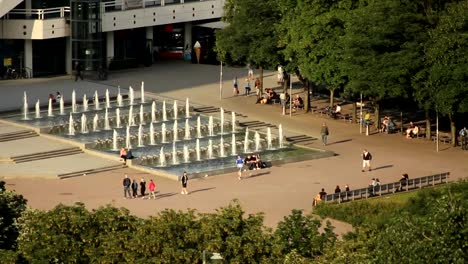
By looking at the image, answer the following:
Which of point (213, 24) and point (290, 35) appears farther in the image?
point (213, 24)

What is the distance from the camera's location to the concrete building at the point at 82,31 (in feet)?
324

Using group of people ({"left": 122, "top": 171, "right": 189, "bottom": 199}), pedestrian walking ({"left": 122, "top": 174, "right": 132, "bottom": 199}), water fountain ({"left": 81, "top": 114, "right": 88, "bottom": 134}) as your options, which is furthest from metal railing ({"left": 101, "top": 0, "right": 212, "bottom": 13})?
pedestrian walking ({"left": 122, "top": 174, "right": 132, "bottom": 199})

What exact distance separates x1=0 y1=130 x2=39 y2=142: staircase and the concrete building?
1888cm

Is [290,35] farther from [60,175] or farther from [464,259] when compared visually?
[464,259]

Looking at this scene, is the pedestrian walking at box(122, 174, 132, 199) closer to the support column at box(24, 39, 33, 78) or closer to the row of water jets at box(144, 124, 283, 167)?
the row of water jets at box(144, 124, 283, 167)

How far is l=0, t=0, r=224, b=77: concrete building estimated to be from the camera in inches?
3893

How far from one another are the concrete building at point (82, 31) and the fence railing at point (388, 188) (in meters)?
35.0

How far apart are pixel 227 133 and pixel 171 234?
35008 mm

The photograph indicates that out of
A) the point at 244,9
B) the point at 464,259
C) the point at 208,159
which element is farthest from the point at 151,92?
the point at 464,259

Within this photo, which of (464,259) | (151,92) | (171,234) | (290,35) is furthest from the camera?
(151,92)

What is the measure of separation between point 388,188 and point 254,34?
24019mm

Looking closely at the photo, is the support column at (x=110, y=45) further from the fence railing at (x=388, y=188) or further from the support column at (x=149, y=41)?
the fence railing at (x=388, y=188)

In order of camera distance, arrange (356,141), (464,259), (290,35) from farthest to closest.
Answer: (290,35)
(356,141)
(464,259)

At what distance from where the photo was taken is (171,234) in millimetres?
45844
